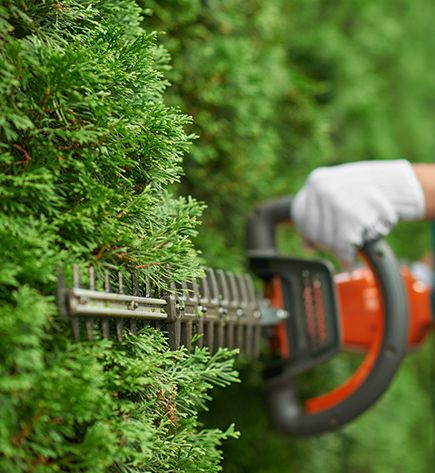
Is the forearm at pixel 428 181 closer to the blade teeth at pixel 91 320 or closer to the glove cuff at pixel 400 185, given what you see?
the glove cuff at pixel 400 185

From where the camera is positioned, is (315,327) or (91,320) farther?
(315,327)

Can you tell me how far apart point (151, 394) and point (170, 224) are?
0.18m

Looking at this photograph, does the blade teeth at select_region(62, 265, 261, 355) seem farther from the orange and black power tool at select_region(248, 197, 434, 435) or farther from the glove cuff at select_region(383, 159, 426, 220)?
the glove cuff at select_region(383, 159, 426, 220)

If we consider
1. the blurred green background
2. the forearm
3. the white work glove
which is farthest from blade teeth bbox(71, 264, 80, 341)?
the forearm

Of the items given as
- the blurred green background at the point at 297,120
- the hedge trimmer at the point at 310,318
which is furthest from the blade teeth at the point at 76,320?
the blurred green background at the point at 297,120

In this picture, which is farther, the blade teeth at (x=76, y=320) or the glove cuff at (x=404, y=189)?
the glove cuff at (x=404, y=189)

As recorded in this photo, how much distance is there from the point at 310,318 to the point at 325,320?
30mm

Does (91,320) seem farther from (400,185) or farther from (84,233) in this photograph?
(400,185)

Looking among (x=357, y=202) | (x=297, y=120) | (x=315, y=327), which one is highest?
(x=297, y=120)

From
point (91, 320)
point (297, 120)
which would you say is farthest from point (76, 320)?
point (297, 120)

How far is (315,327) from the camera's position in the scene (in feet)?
5.04

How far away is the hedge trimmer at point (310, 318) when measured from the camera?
47.8 inches

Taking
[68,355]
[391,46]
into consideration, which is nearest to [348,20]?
[391,46]

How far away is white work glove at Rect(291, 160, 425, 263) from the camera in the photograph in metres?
1.45
